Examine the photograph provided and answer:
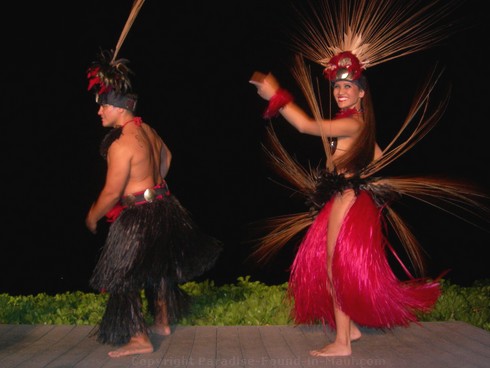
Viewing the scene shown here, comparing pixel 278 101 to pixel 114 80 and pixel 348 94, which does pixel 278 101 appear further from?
pixel 114 80

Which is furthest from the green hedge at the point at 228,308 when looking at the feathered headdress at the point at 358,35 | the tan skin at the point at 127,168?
the feathered headdress at the point at 358,35

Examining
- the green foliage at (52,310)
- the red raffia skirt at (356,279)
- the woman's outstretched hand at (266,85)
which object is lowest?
the green foliage at (52,310)

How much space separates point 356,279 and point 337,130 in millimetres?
664

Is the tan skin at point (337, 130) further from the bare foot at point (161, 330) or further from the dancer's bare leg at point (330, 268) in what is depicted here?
the bare foot at point (161, 330)

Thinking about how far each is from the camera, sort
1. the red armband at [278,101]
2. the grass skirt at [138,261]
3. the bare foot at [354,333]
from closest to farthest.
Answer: the red armband at [278,101] < the grass skirt at [138,261] < the bare foot at [354,333]

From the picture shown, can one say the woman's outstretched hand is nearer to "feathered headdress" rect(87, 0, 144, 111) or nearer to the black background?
"feathered headdress" rect(87, 0, 144, 111)

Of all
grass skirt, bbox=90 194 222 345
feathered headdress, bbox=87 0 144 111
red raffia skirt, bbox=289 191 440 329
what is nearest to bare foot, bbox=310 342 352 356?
red raffia skirt, bbox=289 191 440 329

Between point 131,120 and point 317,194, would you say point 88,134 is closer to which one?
point 131,120

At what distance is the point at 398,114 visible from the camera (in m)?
4.95

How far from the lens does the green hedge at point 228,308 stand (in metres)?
4.28

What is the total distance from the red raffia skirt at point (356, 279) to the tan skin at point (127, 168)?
0.78m

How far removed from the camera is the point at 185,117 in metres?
4.82

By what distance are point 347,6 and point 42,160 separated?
2.23 metres

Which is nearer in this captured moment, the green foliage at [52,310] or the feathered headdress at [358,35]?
the feathered headdress at [358,35]
